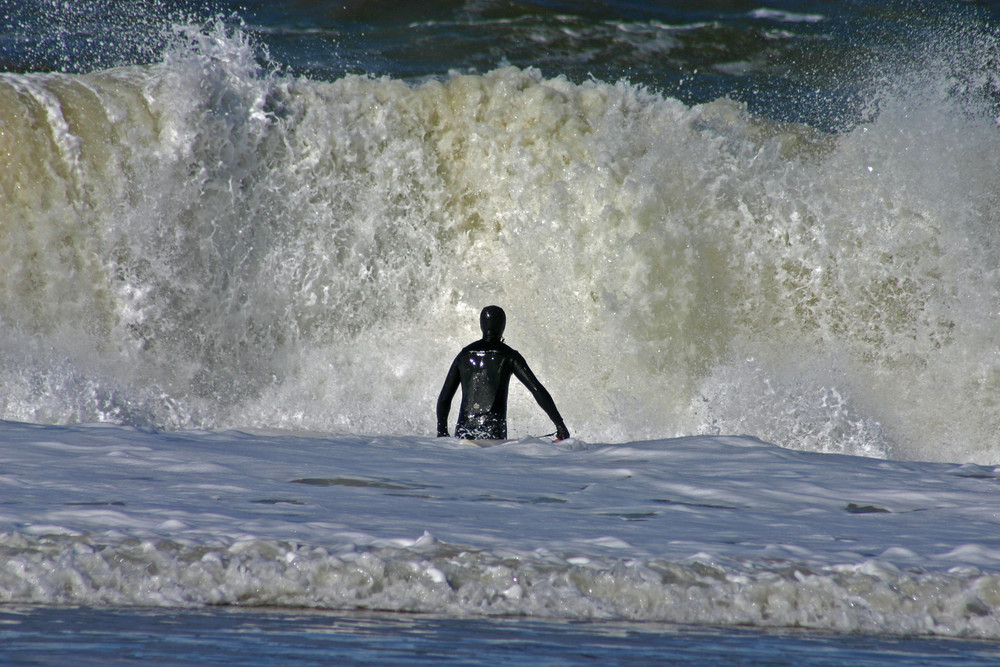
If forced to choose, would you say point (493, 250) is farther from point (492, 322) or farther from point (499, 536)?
point (499, 536)

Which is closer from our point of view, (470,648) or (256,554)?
(470,648)

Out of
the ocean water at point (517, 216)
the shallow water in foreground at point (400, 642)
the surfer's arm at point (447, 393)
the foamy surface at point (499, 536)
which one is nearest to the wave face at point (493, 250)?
the ocean water at point (517, 216)

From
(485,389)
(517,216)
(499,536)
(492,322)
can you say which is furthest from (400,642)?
(517,216)

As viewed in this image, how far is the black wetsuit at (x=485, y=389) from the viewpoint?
21.5 feet

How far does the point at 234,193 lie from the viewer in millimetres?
10812

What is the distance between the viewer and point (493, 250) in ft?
36.8

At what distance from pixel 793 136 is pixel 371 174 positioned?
15.4 ft

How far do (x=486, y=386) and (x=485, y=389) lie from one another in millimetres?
21

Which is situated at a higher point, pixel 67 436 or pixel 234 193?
pixel 234 193

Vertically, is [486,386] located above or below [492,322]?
below

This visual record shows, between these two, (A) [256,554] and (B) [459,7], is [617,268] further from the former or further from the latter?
(A) [256,554]

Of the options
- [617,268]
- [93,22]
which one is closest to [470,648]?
[617,268]

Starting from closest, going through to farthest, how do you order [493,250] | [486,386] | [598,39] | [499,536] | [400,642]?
[400,642], [499,536], [486,386], [493,250], [598,39]

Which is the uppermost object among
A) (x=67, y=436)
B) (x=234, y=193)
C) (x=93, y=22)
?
(x=93, y=22)
